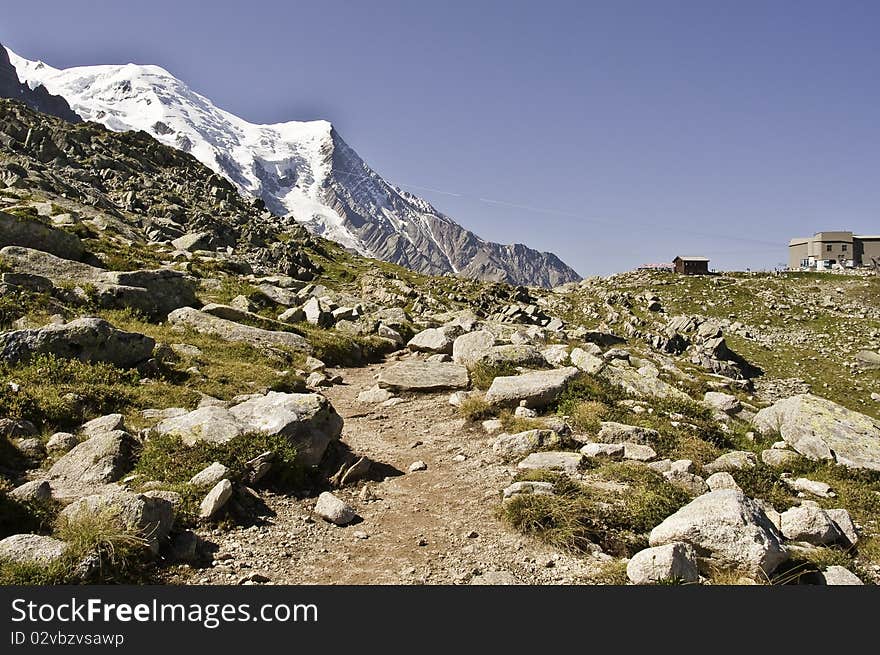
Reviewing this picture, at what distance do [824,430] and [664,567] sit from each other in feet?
33.1

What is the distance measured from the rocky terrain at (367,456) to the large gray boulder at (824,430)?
6 centimetres

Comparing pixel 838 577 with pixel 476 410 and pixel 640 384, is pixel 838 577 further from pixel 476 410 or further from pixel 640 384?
pixel 640 384

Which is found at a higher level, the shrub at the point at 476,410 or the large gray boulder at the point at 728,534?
the shrub at the point at 476,410

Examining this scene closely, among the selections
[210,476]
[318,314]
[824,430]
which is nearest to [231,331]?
[318,314]

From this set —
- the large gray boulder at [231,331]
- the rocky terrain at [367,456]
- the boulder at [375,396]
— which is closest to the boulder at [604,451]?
the rocky terrain at [367,456]

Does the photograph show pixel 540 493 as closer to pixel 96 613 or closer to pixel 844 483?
pixel 96 613

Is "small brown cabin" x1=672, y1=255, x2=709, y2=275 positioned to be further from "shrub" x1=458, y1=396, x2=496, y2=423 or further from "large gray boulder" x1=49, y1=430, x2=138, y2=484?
"large gray boulder" x1=49, y1=430, x2=138, y2=484

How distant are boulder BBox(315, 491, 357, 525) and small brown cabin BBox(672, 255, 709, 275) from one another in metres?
127

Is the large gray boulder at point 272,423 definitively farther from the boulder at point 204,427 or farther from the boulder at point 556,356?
the boulder at point 556,356

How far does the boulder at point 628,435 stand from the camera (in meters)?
13.2

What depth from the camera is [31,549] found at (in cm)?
671

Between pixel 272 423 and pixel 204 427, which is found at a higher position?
pixel 272 423

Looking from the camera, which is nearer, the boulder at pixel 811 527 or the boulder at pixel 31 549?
the boulder at pixel 31 549

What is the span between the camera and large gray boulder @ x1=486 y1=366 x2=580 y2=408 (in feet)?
50.8
